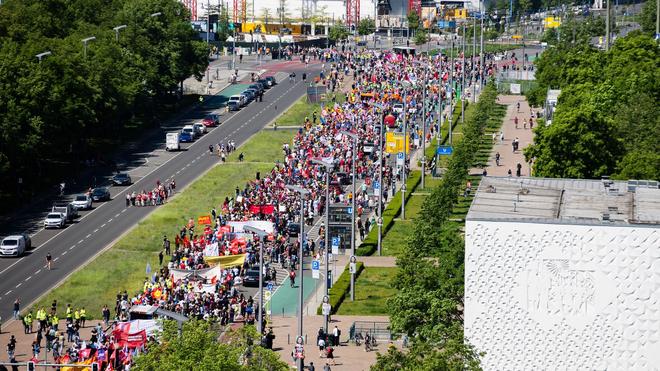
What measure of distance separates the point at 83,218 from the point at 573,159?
3615cm

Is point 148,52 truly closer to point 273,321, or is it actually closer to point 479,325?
point 273,321

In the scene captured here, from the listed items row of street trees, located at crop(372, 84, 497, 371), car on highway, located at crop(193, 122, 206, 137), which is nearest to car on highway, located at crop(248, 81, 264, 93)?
car on highway, located at crop(193, 122, 206, 137)

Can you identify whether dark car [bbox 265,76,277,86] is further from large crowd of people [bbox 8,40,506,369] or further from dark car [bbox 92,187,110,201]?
dark car [bbox 92,187,110,201]

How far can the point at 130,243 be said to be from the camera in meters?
120

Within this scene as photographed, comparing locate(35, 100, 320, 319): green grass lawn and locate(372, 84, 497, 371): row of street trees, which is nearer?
locate(372, 84, 497, 371): row of street trees

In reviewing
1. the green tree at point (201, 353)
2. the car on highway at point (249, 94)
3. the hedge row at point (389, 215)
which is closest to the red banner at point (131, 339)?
the green tree at point (201, 353)

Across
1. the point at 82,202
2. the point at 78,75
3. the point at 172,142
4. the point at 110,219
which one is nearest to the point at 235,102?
the point at 172,142

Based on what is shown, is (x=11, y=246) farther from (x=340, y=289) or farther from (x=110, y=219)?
(x=340, y=289)

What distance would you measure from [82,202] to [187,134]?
32248mm

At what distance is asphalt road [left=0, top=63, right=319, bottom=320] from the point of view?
11012 cm

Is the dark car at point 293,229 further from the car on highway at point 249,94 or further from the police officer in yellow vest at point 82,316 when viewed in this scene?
the car on highway at point 249,94

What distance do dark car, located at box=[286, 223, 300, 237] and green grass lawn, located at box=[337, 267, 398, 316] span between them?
26.7ft

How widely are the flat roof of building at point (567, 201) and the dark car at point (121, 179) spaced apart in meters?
54.7

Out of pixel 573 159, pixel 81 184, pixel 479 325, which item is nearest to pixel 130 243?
pixel 81 184
